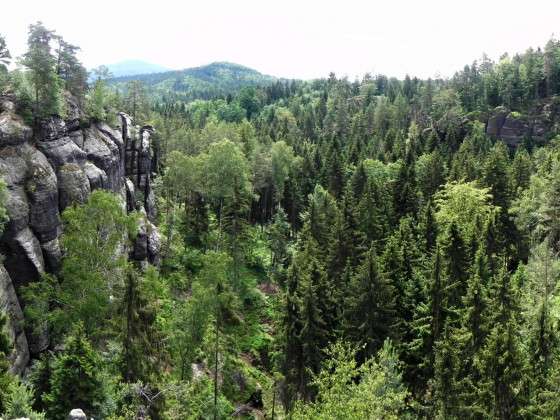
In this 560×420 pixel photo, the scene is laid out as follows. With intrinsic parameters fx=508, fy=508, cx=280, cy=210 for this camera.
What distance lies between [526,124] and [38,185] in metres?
118

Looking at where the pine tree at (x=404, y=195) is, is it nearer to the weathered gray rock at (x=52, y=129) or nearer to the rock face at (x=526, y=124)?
the weathered gray rock at (x=52, y=129)

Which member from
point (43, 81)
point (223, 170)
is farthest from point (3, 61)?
point (223, 170)

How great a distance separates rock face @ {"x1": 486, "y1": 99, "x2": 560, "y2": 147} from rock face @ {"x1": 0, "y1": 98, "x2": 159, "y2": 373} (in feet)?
343

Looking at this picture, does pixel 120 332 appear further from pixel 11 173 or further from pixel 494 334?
pixel 494 334

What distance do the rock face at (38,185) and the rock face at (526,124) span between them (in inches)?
4119

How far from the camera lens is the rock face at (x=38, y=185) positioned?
1428 inches

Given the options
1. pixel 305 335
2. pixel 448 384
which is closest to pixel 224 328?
pixel 305 335

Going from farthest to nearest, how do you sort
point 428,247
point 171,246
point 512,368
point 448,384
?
point 171,246, point 428,247, point 448,384, point 512,368

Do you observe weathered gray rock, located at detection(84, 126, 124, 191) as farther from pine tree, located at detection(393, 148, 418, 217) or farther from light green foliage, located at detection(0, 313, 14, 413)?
pine tree, located at detection(393, 148, 418, 217)

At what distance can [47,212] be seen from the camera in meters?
39.6

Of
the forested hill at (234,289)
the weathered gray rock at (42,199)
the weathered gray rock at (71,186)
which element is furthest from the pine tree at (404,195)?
the weathered gray rock at (42,199)

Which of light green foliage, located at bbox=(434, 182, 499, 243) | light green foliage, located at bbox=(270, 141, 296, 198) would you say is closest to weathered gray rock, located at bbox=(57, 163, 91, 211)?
light green foliage, located at bbox=(434, 182, 499, 243)

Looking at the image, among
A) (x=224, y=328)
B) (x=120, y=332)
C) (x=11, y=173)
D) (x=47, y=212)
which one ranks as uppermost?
(x=11, y=173)

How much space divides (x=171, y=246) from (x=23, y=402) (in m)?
42.7
